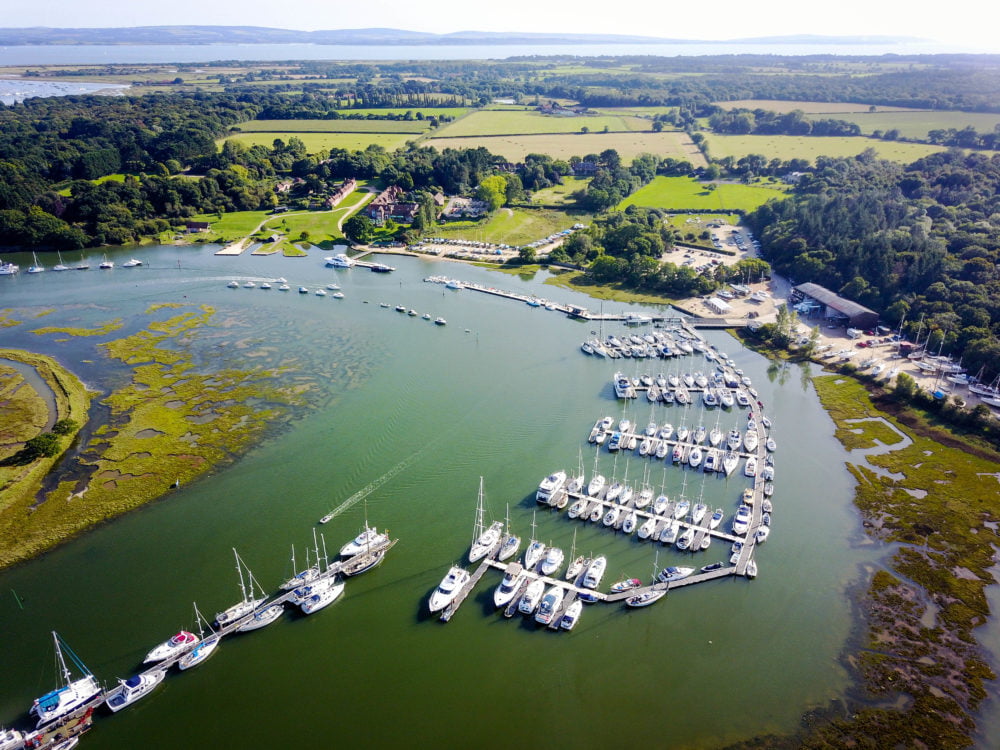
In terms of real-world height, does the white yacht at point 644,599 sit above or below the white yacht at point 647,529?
below

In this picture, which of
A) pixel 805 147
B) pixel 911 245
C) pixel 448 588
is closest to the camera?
pixel 448 588

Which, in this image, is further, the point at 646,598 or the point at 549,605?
the point at 646,598

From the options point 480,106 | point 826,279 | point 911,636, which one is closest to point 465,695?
point 911,636

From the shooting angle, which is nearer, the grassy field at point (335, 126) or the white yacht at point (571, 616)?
the white yacht at point (571, 616)

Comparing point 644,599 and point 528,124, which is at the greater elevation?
point 528,124

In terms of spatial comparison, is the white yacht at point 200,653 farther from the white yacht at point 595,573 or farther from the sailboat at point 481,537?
the white yacht at point 595,573

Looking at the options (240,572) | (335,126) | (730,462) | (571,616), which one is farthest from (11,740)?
(335,126)

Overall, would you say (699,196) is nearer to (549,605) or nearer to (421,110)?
(549,605)

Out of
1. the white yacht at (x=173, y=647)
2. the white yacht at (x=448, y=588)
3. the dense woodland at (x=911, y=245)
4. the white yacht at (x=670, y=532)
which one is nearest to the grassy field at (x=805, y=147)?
the dense woodland at (x=911, y=245)

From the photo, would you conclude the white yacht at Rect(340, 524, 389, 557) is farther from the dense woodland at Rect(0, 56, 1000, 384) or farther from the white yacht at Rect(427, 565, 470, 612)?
the dense woodland at Rect(0, 56, 1000, 384)
